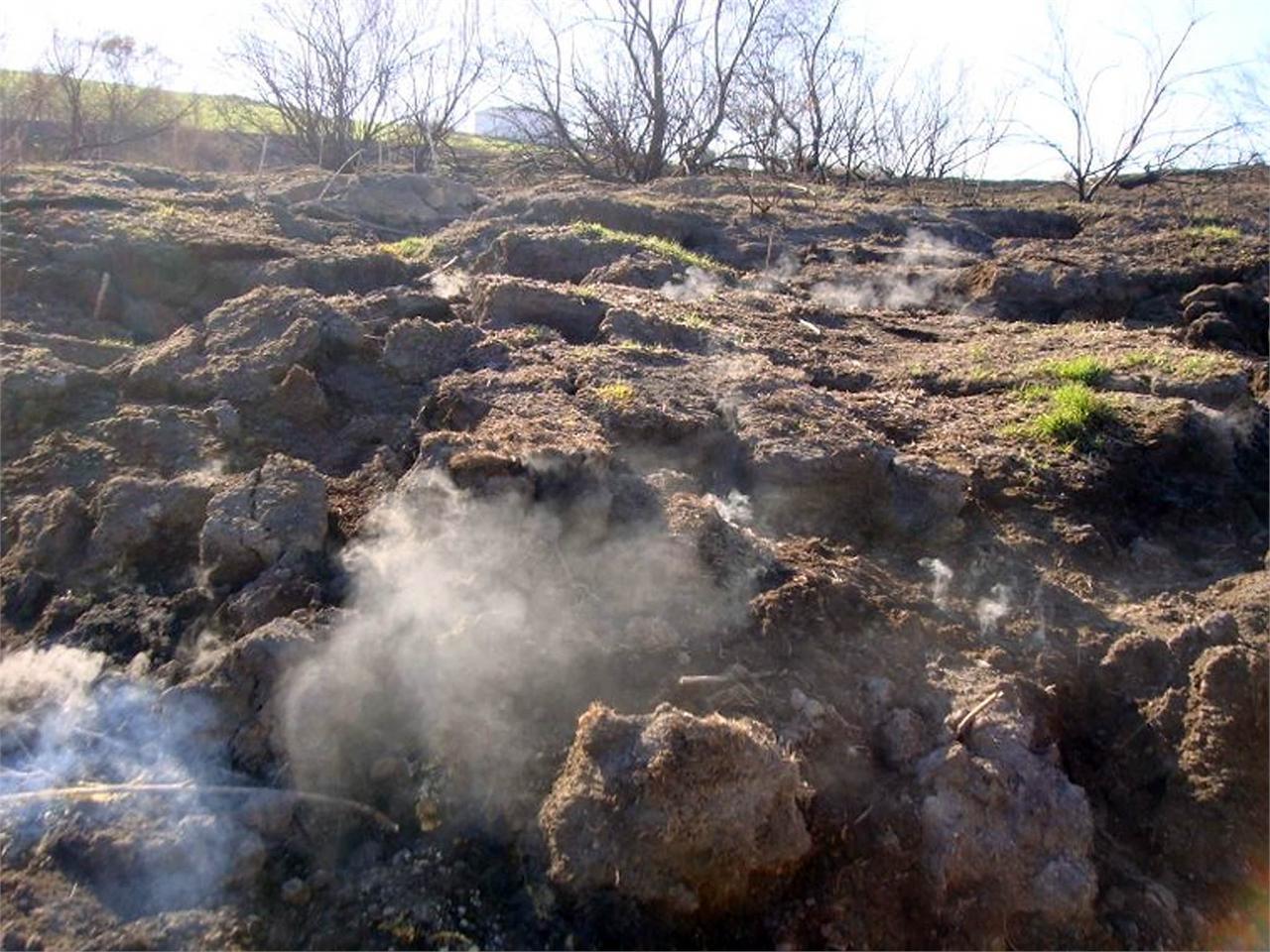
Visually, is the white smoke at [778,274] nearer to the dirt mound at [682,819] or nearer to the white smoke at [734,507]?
the white smoke at [734,507]

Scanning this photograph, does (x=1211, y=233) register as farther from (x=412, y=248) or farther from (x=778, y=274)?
(x=412, y=248)

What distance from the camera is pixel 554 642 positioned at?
115 inches

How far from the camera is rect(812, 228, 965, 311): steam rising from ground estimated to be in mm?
6977

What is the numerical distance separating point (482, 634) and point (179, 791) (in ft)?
2.79

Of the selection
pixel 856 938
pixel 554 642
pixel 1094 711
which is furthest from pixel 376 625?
pixel 1094 711

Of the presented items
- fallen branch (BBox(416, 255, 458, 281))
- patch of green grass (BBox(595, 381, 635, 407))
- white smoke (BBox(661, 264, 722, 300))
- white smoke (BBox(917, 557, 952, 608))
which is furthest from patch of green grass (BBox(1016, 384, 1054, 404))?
fallen branch (BBox(416, 255, 458, 281))

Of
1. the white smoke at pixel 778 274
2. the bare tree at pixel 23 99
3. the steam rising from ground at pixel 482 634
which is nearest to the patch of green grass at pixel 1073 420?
the steam rising from ground at pixel 482 634

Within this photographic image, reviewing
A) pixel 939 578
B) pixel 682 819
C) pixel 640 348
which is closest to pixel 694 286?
pixel 640 348

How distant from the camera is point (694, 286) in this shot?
640cm

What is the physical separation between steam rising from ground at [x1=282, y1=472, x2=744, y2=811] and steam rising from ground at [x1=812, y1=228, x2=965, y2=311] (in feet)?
12.2

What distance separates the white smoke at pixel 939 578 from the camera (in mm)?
3330

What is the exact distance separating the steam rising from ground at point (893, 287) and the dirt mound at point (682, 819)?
14.7 ft

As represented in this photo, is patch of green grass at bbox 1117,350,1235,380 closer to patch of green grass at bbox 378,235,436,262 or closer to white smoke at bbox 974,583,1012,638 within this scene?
white smoke at bbox 974,583,1012,638

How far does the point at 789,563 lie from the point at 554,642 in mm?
841
